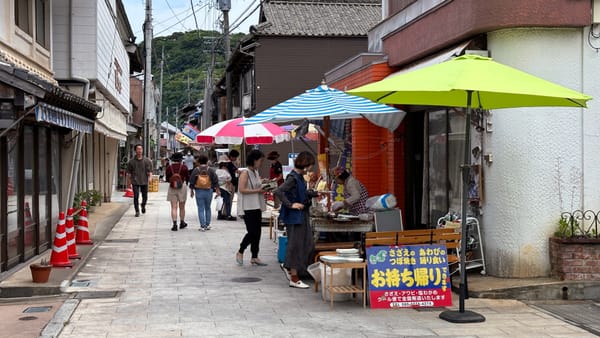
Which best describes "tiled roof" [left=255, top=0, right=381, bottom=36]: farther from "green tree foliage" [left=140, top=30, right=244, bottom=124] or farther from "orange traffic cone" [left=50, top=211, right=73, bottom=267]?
"orange traffic cone" [left=50, top=211, right=73, bottom=267]

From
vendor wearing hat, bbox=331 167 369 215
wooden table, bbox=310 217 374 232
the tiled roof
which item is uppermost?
the tiled roof

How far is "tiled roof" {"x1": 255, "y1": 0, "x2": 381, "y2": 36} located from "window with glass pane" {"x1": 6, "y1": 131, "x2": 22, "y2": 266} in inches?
827

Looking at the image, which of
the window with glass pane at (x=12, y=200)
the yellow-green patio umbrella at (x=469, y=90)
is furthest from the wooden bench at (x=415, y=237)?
Result: the window with glass pane at (x=12, y=200)

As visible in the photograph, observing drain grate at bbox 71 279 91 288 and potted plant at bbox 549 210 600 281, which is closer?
potted plant at bbox 549 210 600 281

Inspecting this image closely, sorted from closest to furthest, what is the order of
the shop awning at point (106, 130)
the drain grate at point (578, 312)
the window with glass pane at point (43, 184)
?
the drain grate at point (578, 312), the window with glass pane at point (43, 184), the shop awning at point (106, 130)

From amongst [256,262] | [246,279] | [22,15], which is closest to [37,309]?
[246,279]

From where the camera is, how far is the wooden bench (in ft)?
25.1

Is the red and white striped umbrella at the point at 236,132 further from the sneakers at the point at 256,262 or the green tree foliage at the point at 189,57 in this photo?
the green tree foliage at the point at 189,57

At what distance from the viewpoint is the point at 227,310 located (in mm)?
7660

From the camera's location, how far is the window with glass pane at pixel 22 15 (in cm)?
1122

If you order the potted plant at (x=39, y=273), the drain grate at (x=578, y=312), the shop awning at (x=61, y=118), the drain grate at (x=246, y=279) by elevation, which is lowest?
the drain grate at (x=578, y=312)

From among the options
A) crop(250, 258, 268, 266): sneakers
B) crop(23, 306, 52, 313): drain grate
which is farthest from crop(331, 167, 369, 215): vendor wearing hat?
crop(23, 306, 52, 313): drain grate

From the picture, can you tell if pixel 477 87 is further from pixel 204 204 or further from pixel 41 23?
pixel 204 204

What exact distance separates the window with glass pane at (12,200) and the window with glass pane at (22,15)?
2.73 m
